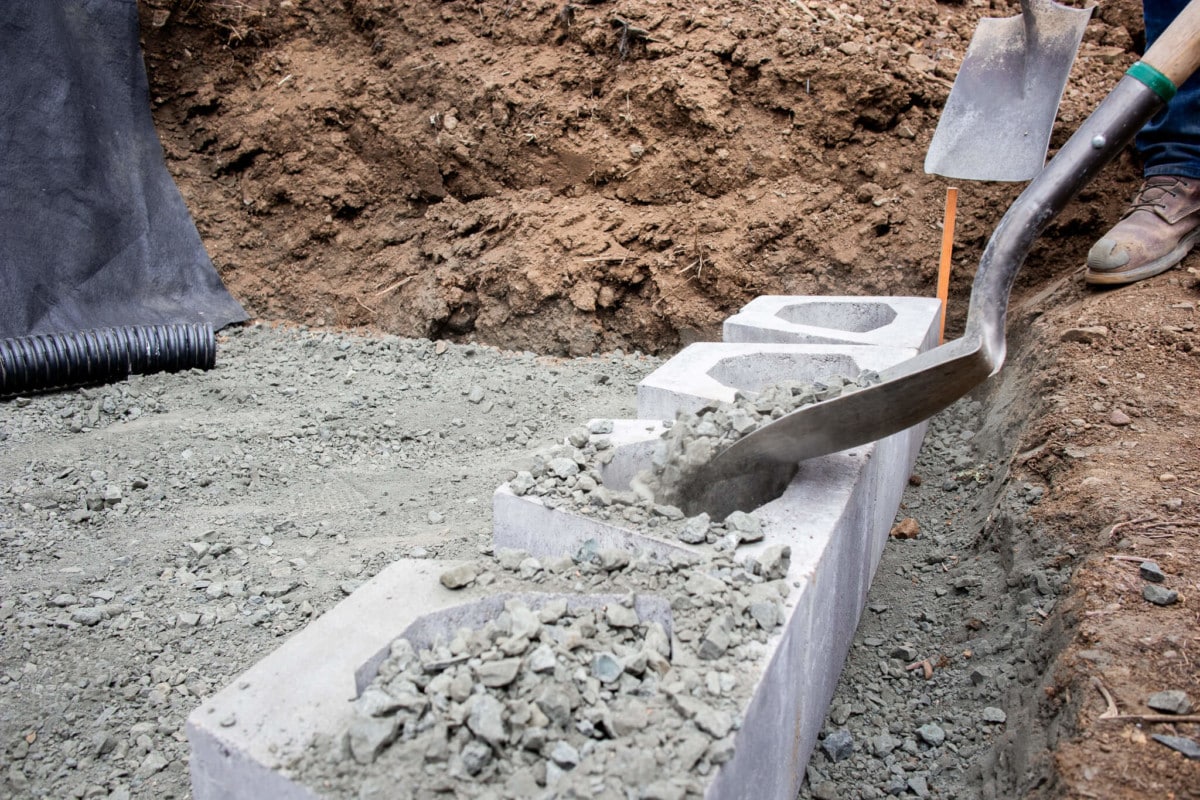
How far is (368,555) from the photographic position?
2.75m

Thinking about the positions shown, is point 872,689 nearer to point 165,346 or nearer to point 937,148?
point 937,148

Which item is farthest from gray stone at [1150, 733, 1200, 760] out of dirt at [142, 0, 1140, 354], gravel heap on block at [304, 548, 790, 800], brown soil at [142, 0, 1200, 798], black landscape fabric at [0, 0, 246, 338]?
black landscape fabric at [0, 0, 246, 338]

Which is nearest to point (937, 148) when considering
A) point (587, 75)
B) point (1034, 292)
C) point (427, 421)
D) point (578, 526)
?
point (1034, 292)

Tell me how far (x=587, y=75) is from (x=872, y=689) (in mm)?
3874

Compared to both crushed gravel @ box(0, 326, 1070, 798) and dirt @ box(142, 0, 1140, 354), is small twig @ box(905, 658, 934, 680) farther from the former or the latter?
dirt @ box(142, 0, 1140, 354)

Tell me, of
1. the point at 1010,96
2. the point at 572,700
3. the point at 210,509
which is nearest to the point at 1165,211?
the point at 1010,96

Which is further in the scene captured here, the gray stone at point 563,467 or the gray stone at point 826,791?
the gray stone at point 563,467

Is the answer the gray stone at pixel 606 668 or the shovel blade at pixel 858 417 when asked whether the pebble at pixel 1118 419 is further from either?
the gray stone at pixel 606 668

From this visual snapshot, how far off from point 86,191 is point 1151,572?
209 inches

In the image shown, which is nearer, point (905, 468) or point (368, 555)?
point (368, 555)

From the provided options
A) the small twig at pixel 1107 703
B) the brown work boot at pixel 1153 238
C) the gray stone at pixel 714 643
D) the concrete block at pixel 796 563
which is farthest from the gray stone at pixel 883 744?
the brown work boot at pixel 1153 238

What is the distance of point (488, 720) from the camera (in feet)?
4.53

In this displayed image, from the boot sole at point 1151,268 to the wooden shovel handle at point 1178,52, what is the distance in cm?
153

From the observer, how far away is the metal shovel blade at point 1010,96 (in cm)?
349
